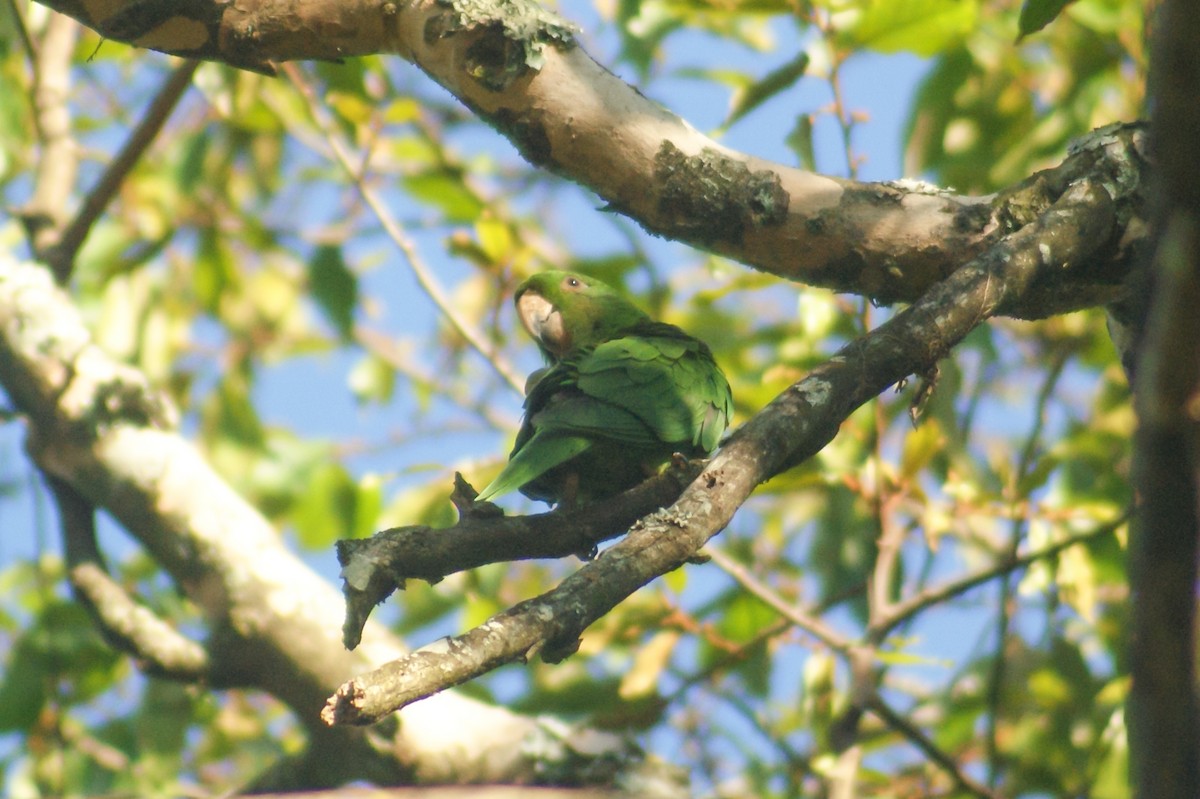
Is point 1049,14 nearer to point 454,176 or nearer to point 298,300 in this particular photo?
point 454,176

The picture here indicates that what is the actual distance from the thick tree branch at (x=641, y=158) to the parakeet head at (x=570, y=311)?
2.09m

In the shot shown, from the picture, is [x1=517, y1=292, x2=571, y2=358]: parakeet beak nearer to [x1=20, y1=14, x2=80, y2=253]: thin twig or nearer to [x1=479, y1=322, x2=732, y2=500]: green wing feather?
[x1=479, y1=322, x2=732, y2=500]: green wing feather

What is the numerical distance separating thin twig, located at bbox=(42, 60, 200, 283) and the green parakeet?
71.4 inches

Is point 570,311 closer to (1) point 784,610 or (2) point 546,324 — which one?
(2) point 546,324

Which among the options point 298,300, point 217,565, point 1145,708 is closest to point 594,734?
point 217,565

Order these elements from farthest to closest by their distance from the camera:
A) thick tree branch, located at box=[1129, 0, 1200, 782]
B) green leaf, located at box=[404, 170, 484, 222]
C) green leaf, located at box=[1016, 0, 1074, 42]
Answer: green leaf, located at box=[404, 170, 484, 222], green leaf, located at box=[1016, 0, 1074, 42], thick tree branch, located at box=[1129, 0, 1200, 782]

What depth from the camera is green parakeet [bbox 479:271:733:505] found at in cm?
311

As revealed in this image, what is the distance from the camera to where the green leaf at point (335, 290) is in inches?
212

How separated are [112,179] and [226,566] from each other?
5.33 feet

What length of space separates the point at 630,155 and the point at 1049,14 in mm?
978

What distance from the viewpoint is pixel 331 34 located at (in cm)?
234

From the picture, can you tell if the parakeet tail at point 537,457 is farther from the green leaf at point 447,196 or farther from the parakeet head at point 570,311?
the green leaf at point 447,196

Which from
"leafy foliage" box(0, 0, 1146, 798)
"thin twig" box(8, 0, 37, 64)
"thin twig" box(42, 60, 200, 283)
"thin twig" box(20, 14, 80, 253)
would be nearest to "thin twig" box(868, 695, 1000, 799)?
"leafy foliage" box(0, 0, 1146, 798)

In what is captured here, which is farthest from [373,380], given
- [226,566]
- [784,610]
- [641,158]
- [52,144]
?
[641,158]
